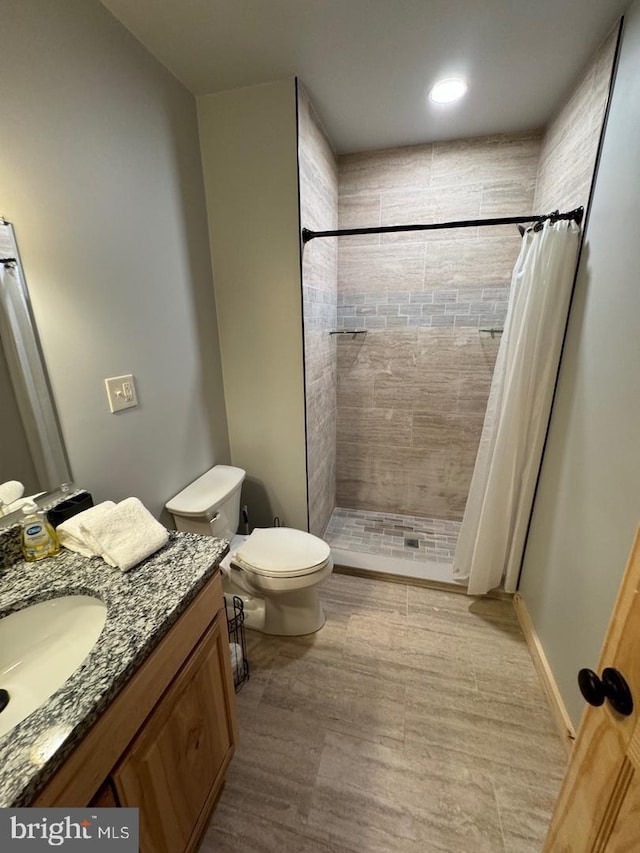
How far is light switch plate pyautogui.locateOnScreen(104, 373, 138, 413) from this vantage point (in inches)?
47.7

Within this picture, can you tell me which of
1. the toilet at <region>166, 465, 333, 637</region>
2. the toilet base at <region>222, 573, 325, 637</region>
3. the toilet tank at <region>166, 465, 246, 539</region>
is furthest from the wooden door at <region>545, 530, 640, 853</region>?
the toilet tank at <region>166, 465, 246, 539</region>

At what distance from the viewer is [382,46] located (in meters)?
1.29

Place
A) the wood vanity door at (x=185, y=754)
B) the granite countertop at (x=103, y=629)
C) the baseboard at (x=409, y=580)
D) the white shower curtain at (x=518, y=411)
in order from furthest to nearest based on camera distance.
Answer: the baseboard at (x=409, y=580), the white shower curtain at (x=518, y=411), the wood vanity door at (x=185, y=754), the granite countertop at (x=103, y=629)

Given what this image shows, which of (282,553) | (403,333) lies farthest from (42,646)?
(403,333)

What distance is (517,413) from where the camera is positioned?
1.63 metres

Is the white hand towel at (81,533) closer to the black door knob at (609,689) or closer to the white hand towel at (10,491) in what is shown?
the white hand towel at (10,491)

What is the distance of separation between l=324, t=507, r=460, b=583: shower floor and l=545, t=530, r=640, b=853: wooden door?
140cm

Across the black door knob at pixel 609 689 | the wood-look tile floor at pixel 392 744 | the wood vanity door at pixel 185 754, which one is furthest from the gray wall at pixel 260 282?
the black door knob at pixel 609 689

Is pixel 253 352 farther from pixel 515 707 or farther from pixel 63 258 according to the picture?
pixel 515 707

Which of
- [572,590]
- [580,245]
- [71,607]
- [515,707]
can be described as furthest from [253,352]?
[515,707]

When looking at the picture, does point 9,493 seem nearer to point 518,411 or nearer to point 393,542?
point 518,411

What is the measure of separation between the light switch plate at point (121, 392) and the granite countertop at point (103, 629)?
0.52 m

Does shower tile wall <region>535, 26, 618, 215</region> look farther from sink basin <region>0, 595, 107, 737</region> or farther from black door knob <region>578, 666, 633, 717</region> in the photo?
sink basin <region>0, 595, 107, 737</region>

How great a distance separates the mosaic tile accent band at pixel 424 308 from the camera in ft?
7.23
